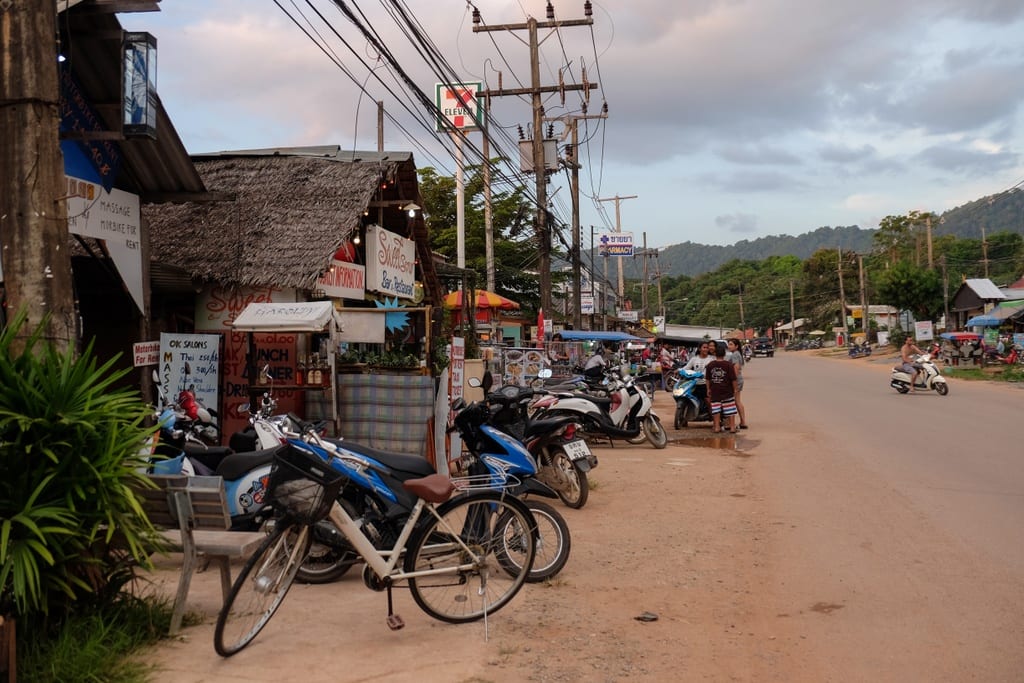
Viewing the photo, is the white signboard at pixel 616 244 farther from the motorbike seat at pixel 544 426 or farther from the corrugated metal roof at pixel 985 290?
the motorbike seat at pixel 544 426

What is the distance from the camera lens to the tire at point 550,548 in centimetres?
605

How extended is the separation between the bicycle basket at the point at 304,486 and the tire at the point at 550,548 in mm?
1741

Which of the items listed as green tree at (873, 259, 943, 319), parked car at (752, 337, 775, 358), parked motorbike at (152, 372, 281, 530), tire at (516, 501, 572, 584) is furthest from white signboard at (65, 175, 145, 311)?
parked car at (752, 337, 775, 358)

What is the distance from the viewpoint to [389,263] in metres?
13.5

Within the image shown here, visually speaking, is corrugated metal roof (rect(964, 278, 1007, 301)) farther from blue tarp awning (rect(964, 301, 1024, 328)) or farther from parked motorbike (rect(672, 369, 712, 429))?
parked motorbike (rect(672, 369, 712, 429))

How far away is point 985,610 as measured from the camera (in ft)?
17.3

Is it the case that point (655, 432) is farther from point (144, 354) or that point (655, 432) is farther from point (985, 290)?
point (985, 290)

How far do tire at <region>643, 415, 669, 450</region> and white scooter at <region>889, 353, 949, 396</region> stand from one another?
39.9 feet

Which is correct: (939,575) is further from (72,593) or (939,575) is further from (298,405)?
(298,405)

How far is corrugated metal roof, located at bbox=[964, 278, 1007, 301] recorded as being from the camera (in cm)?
4716

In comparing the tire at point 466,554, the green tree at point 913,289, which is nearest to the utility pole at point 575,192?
the tire at point 466,554

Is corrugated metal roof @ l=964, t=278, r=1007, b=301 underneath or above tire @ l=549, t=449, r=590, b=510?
above

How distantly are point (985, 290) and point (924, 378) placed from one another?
95.4 ft

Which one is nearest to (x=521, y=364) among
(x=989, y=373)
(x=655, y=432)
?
(x=655, y=432)
